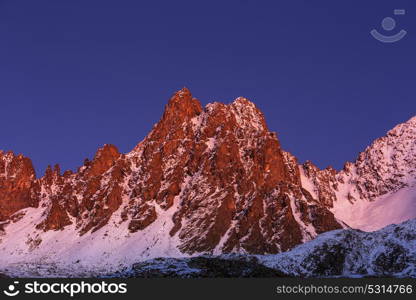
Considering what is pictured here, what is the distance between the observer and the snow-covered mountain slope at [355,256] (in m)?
145

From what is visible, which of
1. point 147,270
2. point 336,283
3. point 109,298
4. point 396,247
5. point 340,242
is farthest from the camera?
point 340,242

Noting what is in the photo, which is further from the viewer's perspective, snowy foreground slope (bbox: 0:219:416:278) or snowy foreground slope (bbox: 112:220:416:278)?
snowy foreground slope (bbox: 112:220:416:278)

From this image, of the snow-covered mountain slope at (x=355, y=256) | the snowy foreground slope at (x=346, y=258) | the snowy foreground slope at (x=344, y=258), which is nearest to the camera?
the snowy foreground slope at (x=344, y=258)

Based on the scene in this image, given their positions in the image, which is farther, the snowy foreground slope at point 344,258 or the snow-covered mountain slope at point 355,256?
the snow-covered mountain slope at point 355,256

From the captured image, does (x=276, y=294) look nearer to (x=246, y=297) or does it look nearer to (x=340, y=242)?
(x=246, y=297)

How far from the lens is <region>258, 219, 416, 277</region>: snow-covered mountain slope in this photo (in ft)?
476

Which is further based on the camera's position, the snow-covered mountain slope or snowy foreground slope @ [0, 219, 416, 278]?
the snow-covered mountain slope

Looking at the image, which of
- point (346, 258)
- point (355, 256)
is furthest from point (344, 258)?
point (355, 256)

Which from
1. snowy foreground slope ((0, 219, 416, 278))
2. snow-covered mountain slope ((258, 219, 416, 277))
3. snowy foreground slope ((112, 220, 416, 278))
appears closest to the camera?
snowy foreground slope ((0, 219, 416, 278))

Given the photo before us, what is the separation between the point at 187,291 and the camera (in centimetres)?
7425

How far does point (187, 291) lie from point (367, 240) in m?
93.3

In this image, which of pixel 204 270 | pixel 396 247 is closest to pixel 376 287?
pixel 204 270

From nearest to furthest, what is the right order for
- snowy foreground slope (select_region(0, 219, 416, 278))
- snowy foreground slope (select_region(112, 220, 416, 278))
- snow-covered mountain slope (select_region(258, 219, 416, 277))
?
snowy foreground slope (select_region(0, 219, 416, 278)) → snowy foreground slope (select_region(112, 220, 416, 278)) → snow-covered mountain slope (select_region(258, 219, 416, 277))

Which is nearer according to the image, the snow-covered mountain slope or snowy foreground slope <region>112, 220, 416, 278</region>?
snowy foreground slope <region>112, 220, 416, 278</region>
